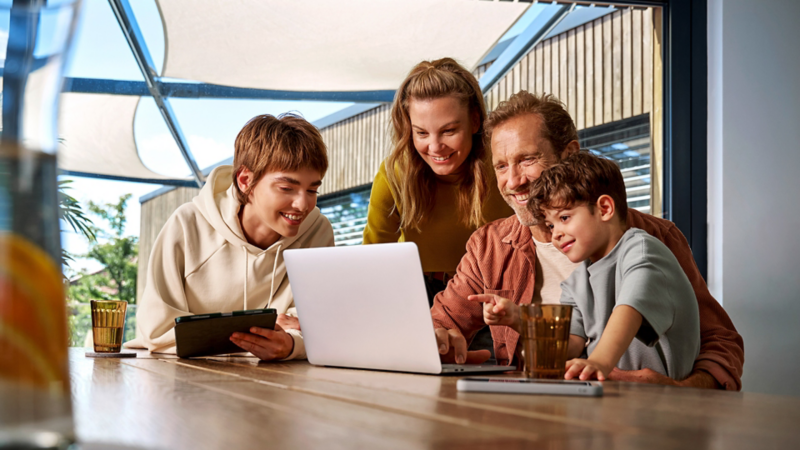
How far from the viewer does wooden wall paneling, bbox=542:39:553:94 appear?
360cm

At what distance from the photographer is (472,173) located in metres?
2.27

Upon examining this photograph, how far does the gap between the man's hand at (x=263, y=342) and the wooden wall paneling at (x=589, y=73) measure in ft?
8.11

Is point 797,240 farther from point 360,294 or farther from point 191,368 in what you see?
point 191,368

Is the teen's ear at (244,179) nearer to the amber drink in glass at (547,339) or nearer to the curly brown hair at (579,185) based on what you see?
the curly brown hair at (579,185)

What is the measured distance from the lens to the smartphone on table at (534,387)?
82 cm

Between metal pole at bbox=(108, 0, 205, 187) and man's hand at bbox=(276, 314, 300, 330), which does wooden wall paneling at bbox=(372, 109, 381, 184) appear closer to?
metal pole at bbox=(108, 0, 205, 187)

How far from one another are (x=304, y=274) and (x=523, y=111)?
32.4 inches

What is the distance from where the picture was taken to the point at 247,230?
6.63 feet

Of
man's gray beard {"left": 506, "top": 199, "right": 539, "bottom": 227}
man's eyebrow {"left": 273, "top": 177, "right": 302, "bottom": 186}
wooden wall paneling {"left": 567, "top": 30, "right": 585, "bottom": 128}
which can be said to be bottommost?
man's gray beard {"left": 506, "top": 199, "right": 539, "bottom": 227}

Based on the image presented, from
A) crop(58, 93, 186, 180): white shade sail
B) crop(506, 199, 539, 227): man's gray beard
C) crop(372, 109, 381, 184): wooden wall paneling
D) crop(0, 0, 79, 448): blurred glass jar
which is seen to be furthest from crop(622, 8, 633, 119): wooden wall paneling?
crop(0, 0, 79, 448): blurred glass jar

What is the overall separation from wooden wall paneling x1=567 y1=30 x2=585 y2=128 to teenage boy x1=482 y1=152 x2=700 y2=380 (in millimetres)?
2049

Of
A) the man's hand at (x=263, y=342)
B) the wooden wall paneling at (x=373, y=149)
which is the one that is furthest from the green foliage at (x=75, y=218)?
the man's hand at (x=263, y=342)

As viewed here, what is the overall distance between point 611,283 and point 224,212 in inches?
43.2

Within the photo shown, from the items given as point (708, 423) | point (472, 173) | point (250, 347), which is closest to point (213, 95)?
point (472, 173)
